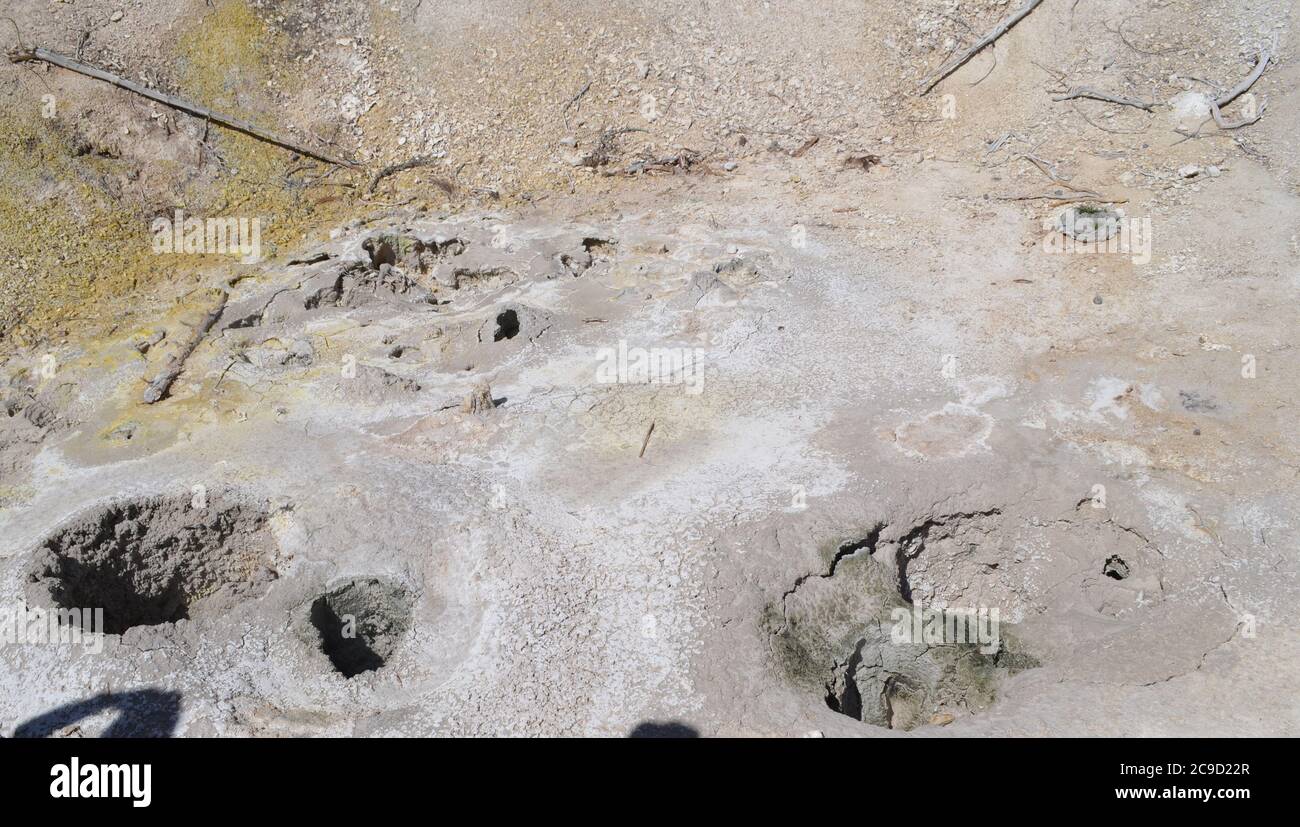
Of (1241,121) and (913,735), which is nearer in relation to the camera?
(913,735)

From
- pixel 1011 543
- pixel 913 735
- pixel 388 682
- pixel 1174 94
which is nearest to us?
pixel 913 735

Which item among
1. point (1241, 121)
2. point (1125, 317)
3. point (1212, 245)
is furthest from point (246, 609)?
point (1241, 121)

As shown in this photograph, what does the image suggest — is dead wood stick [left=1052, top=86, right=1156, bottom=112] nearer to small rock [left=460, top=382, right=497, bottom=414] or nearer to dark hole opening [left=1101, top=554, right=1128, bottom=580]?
dark hole opening [left=1101, top=554, right=1128, bottom=580]

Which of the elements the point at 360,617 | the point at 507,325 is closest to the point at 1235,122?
the point at 507,325

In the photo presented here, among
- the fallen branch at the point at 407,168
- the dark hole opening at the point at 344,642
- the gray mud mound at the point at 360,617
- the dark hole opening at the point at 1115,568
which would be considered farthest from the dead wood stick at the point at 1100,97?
the dark hole opening at the point at 344,642

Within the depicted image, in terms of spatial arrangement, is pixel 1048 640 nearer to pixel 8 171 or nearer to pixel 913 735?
pixel 913 735

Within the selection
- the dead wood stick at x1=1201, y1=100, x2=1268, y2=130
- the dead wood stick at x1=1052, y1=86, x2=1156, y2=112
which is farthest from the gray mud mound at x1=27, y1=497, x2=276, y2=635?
the dead wood stick at x1=1201, y1=100, x2=1268, y2=130
